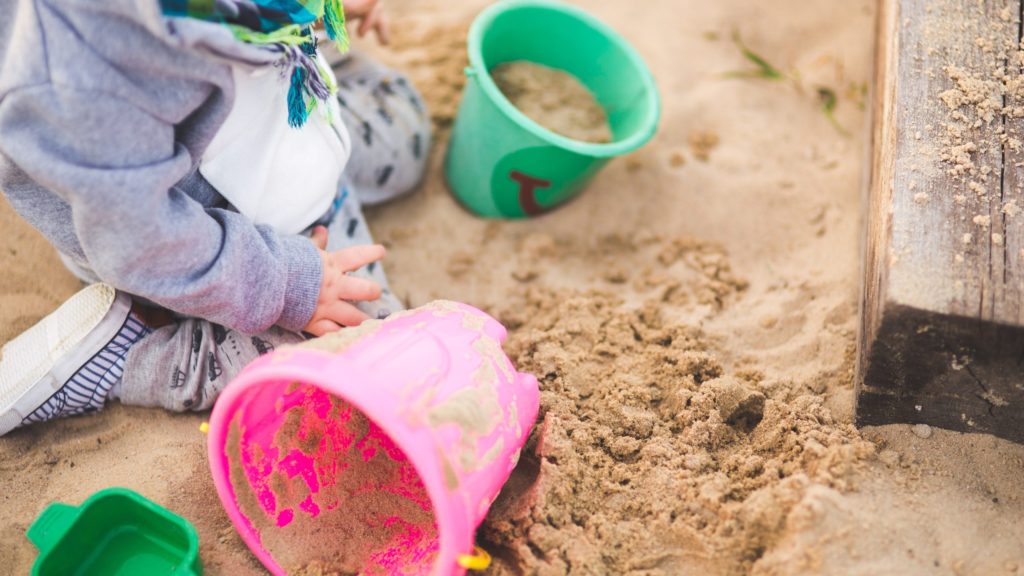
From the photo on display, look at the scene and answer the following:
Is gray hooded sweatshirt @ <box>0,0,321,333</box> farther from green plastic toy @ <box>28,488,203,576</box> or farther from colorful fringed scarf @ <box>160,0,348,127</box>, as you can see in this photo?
green plastic toy @ <box>28,488,203,576</box>

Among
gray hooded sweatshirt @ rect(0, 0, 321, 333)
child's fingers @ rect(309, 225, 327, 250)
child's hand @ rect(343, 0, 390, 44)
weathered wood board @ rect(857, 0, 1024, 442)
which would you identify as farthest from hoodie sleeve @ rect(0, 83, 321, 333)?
weathered wood board @ rect(857, 0, 1024, 442)

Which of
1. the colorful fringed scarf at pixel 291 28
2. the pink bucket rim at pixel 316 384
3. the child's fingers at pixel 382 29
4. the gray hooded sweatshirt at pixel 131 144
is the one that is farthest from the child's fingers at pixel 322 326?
the child's fingers at pixel 382 29

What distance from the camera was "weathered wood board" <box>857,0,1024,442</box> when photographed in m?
1.15

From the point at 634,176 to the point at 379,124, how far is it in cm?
62

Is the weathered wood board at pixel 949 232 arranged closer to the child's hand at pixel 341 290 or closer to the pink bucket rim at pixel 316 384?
the pink bucket rim at pixel 316 384

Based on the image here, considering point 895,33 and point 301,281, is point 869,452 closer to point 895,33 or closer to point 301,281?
point 895,33

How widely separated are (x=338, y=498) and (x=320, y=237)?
0.48m

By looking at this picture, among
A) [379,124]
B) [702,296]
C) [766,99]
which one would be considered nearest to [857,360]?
[702,296]

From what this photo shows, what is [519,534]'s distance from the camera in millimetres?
1247

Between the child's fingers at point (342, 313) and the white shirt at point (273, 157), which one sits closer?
the white shirt at point (273, 157)

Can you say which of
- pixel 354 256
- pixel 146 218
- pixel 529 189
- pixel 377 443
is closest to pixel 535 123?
pixel 529 189

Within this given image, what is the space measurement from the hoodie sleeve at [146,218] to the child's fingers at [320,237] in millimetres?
123

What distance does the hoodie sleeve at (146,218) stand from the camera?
107 centimetres

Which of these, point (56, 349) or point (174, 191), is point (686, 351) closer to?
point (174, 191)
